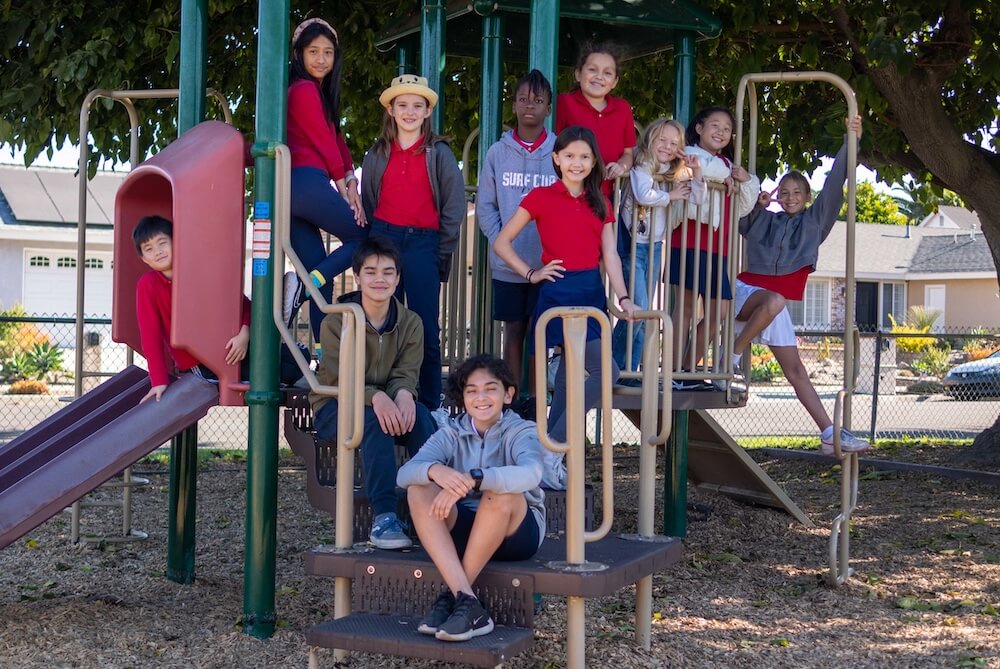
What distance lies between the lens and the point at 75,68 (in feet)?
25.4

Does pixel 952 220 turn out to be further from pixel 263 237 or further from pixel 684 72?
pixel 263 237

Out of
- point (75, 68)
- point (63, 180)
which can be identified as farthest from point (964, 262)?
point (75, 68)

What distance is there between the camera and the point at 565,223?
5078 mm

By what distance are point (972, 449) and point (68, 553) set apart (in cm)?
826

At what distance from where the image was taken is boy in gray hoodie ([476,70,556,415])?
17.8 ft

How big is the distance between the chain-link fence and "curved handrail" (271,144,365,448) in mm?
6728

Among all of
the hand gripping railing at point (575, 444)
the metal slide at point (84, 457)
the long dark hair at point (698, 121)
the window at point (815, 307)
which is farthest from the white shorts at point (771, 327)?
the window at point (815, 307)

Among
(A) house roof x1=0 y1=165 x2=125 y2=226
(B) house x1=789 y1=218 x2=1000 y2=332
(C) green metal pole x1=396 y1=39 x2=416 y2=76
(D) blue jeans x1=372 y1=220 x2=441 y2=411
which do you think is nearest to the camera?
(D) blue jeans x1=372 y1=220 x2=441 y2=411

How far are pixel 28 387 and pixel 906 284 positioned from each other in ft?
102

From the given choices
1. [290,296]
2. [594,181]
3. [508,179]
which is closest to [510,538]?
[290,296]

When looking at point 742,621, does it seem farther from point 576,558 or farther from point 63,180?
point 63,180

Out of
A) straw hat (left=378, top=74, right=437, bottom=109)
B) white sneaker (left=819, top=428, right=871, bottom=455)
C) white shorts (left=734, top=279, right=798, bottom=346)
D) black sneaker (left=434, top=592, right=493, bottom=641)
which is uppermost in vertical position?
straw hat (left=378, top=74, right=437, bottom=109)

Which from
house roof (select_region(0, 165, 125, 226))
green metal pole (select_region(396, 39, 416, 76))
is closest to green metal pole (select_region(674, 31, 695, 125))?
green metal pole (select_region(396, 39, 416, 76))

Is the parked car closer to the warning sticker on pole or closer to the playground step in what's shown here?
the playground step
